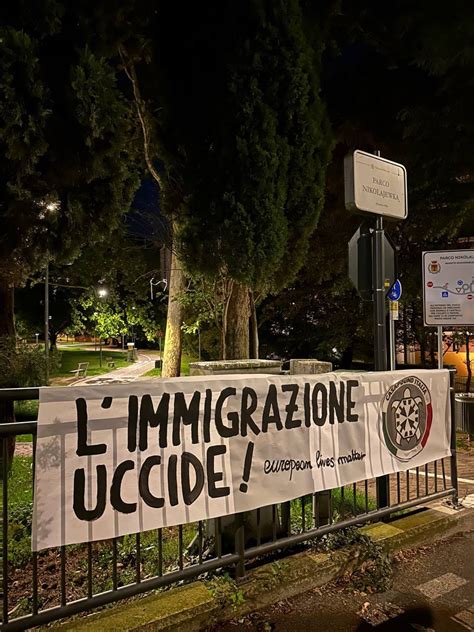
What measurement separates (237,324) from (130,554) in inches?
158

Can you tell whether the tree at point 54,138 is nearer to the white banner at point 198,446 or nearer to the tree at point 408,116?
the white banner at point 198,446

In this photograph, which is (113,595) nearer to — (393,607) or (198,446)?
(198,446)

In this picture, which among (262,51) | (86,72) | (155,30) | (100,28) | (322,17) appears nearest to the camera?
(86,72)

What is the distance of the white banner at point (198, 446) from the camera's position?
271 cm

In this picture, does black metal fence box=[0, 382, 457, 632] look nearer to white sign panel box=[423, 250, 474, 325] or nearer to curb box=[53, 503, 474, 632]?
curb box=[53, 503, 474, 632]

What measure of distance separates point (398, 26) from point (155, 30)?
14.0 ft

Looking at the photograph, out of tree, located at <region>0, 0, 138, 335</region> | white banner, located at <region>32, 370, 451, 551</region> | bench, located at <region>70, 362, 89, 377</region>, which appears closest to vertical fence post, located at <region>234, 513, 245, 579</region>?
Answer: white banner, located at <region>32, 370, 451, 551</region>

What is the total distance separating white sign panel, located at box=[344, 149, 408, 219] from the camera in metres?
4.27

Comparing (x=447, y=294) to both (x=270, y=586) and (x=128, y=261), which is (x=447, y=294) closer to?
(x=270, y=586)

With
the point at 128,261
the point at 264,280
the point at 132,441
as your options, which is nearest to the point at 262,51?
the point at 264,280

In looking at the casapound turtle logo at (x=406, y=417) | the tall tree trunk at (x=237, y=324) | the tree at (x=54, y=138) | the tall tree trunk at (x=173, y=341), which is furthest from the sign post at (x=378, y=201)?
the tall tree trunk at (x=173, y=341)

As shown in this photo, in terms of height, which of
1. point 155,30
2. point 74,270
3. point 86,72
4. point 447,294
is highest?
point 155,30

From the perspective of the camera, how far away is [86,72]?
526cm

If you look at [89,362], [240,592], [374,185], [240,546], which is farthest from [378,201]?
[89,362]
